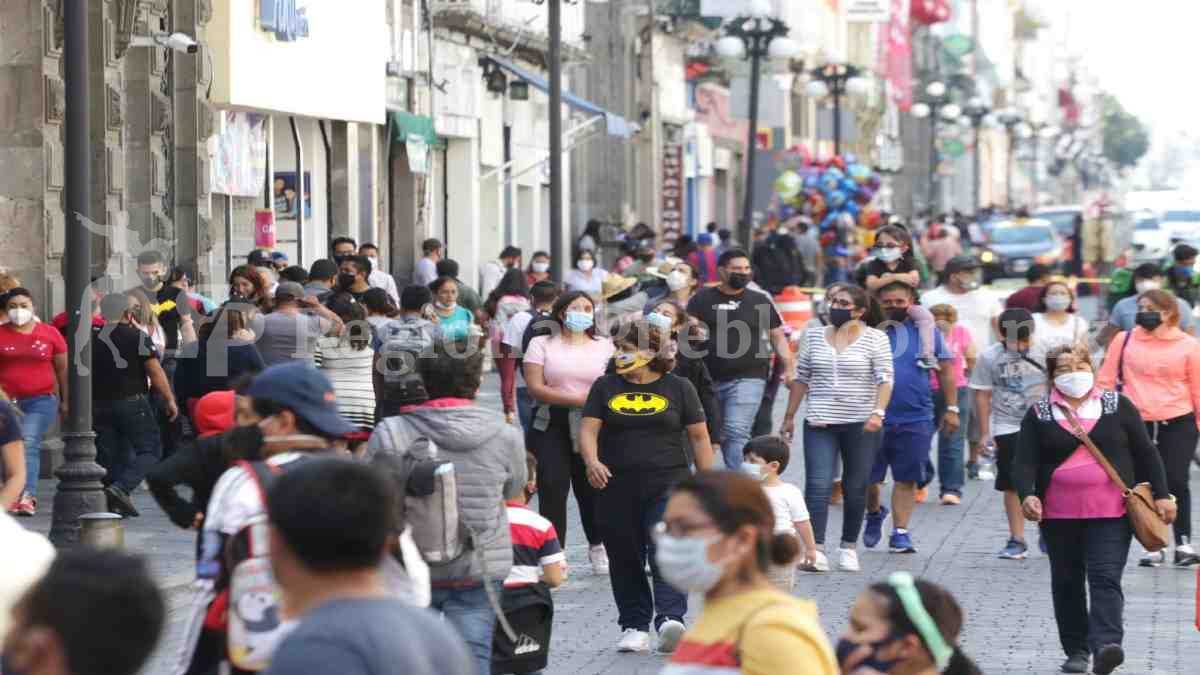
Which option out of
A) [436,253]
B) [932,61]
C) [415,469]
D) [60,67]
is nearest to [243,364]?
[60,67]

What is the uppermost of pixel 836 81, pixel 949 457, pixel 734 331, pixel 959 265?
pixel 836 81

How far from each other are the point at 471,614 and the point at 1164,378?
272 inches

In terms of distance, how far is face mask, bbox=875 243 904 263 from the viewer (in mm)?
16078

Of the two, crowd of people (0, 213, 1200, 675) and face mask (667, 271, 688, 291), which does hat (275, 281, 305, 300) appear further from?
face mask (667, 271, 688, 291)

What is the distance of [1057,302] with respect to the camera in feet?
53.7

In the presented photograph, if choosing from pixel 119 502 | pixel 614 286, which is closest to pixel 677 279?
pixel 614 286

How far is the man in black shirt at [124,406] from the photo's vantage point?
51.8 ft

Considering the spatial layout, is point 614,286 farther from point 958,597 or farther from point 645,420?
point 645,420

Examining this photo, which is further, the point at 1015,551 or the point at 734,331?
the point at 734,331

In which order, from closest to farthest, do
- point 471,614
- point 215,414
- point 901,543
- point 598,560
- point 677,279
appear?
point 215,414
point 471,614
point 598,560
point 901,543
point 677,279

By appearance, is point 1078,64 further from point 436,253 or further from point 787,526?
point 787,526

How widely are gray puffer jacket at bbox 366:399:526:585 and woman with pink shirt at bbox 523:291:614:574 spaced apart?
15.5 ft

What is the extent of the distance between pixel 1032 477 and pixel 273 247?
665 inches

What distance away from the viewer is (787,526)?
11.3 metres
